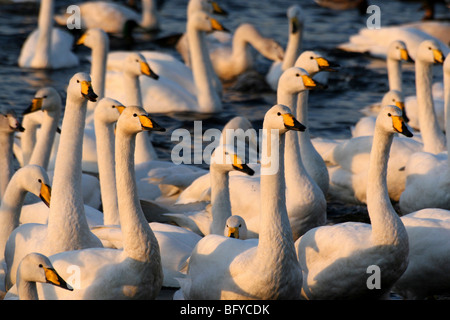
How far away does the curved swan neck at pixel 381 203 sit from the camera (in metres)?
7.40

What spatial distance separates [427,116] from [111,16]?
1014 centimetres

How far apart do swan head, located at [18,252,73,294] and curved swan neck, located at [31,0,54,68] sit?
33.8 feet

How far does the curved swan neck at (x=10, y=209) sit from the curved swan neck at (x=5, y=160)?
3.79ft

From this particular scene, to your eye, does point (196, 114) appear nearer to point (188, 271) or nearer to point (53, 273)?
point (188, 271)

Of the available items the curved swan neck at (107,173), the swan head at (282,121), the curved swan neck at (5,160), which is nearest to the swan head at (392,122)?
the swan head at (282,121)

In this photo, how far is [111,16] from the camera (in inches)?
786

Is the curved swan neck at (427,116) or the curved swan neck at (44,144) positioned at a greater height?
the curved swan neck at (427,116)

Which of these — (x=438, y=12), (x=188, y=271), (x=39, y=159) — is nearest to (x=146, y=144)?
(x=39, y=159)

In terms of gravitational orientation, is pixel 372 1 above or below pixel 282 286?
above

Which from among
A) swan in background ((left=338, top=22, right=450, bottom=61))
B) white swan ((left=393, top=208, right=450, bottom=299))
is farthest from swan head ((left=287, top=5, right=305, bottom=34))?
white swan ((left=393, top=208, right=450, bottom=299))

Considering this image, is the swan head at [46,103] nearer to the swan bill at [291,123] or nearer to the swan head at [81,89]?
the swan head at [81,89]

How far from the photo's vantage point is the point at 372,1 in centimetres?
2350

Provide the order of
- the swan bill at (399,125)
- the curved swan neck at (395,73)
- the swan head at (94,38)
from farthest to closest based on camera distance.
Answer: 1. the curved swan neck at (395,73)
2. the swan head at (94,38)
3. the swan bill at (399,125)
